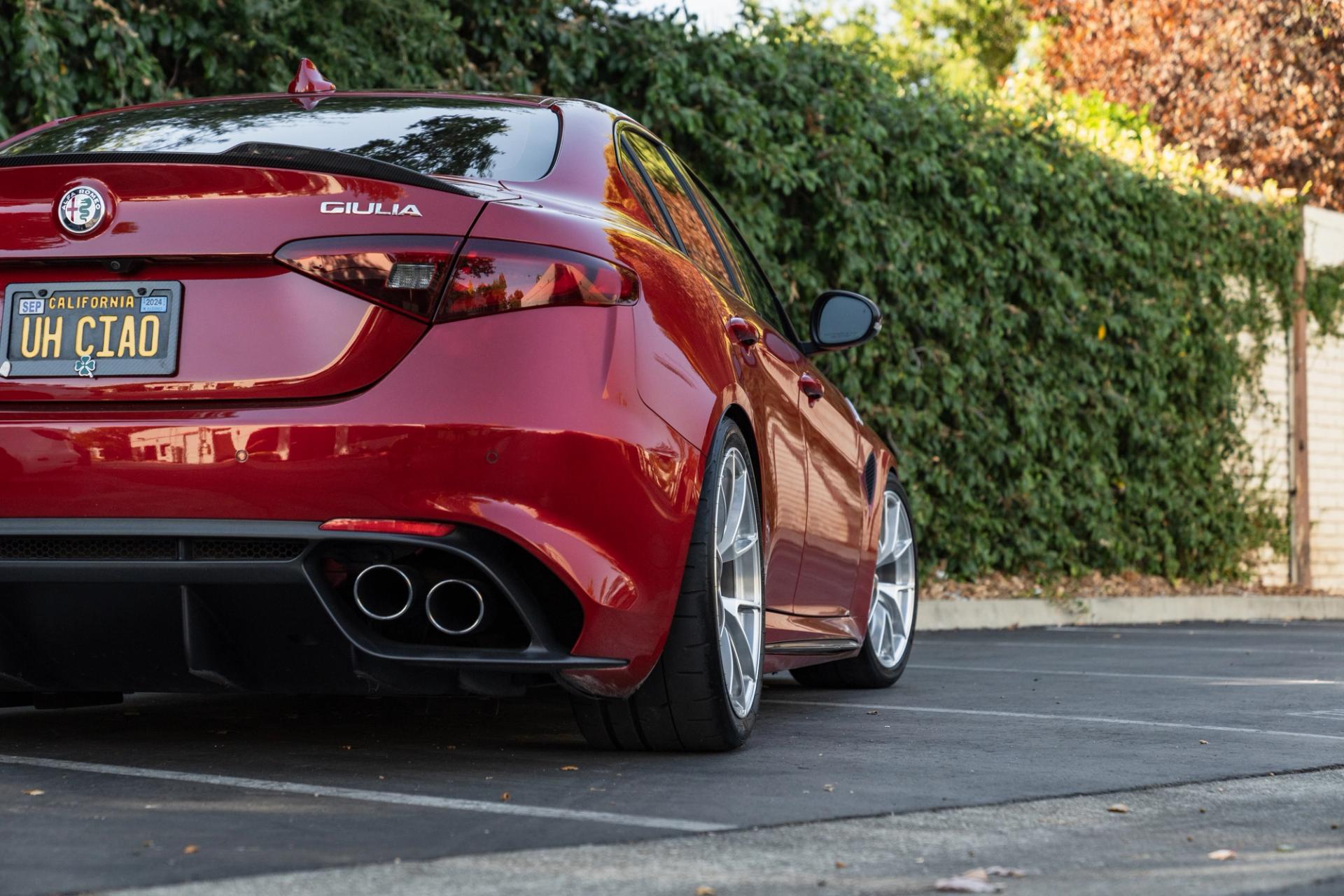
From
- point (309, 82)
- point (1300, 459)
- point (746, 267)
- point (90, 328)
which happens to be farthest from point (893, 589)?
point (1300, 459)

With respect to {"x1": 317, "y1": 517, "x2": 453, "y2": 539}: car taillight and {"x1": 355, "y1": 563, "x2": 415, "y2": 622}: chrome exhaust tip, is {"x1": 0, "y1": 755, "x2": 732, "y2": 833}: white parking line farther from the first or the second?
{"x1": 317, "y1": 517, "x2": 453, "y2": 539}: car taillight

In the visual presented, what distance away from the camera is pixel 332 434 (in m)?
3.51

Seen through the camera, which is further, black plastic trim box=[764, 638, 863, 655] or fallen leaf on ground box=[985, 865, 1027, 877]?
black plastic trim box=[764, 638, 863, 655]

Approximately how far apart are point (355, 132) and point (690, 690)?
4.88 ft

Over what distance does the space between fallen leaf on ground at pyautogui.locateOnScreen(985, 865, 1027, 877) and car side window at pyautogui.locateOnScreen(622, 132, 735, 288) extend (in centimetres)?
203

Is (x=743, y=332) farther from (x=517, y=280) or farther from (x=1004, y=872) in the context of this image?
(x=1004, y=872)

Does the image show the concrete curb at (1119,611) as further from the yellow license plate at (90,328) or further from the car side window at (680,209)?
the yellow license plate at (90,328)

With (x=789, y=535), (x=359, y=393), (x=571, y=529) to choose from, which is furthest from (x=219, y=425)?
(x=789, y=535)

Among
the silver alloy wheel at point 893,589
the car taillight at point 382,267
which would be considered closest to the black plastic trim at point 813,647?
the silver alloy wheel at point 893,589

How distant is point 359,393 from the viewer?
139 inches

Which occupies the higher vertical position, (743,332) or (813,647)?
(743,332)

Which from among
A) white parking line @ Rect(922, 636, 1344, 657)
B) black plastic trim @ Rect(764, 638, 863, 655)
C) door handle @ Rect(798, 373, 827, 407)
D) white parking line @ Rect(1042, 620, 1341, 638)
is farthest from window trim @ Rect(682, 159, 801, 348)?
white parking line @ Rect(1042, 620, 1341, 638)

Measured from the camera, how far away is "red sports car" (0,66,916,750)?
3.52 m

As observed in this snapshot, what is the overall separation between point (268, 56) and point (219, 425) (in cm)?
455
